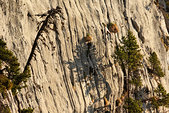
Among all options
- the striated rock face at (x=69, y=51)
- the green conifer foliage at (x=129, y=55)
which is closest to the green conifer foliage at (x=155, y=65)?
the striated rock face at (x=69, y=51)

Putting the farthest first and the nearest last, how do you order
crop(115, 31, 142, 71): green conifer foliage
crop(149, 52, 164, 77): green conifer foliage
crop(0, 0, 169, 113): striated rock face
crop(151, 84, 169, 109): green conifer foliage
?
crop(149, 52, 164, 77): green conifer foliage < crop(151, 84, 169, 109): green conifer foliage < crop(115, 31, 142, 71): green conifer foliage < crop(0, 0, 169, 113): striated rock face

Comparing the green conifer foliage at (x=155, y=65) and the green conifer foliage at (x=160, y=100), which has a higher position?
the green conifer foliage at (x=155, y=65)

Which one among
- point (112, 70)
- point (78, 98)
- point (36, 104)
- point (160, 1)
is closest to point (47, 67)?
point (36, 104)

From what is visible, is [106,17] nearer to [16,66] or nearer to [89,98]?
[89,98]

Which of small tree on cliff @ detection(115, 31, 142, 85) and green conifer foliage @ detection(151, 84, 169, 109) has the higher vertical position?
small tree on cliff @ detection(115, 31, 142, 85)

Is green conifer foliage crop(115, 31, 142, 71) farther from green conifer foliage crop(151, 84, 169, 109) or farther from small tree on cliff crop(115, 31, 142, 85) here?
green conifer foliage crop(151, 84, 169, 109)

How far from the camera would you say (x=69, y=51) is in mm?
33844

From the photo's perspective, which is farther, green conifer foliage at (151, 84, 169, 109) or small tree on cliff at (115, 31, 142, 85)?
green conifer foliage at (151, 84, 169, 109)

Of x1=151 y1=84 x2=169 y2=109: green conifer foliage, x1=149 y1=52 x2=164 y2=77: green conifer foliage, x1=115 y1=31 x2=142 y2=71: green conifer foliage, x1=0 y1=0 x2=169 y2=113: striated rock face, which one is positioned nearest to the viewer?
x1=0 y1=0 x2=169 y2=113: striated rock face

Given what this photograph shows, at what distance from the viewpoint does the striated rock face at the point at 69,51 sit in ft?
84.3

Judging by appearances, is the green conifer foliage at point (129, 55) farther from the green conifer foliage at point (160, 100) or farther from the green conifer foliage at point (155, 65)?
the green conifer foliage at point (160, 100)

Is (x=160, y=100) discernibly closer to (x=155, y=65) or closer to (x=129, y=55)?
(x=155, y=65)

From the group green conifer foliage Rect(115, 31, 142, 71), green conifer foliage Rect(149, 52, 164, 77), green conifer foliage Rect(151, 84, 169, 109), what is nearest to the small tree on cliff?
green conifer foliage Rect(115, 31, 142, 71)

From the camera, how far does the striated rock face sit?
2569 centimetres
